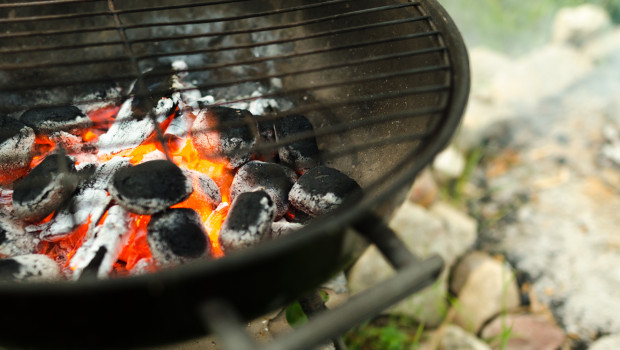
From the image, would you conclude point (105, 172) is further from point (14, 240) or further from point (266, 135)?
point (266, 135)

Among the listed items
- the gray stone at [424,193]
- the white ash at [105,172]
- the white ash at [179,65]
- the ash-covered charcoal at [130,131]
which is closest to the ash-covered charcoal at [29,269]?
the white ash at [105,172]

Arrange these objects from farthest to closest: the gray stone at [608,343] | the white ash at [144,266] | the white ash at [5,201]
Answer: the gray stone at [608,343], the white ash at [5,201], the white ash at [144,266]

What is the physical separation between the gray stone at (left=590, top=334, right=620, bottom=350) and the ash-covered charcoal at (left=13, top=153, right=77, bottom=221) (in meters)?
1.58

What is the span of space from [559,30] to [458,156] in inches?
48.8

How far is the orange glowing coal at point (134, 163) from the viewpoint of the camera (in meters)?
1.02

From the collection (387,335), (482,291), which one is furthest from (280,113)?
(482,291)

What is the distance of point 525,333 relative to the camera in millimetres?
1580

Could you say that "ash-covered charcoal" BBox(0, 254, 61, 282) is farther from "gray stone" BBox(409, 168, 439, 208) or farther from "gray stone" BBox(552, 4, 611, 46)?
"gray stone" BBox(552, 4, 611, 46)

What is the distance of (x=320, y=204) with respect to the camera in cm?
103

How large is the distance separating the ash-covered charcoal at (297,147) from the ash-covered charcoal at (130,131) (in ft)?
0.95

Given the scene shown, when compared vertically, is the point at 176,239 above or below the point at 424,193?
above

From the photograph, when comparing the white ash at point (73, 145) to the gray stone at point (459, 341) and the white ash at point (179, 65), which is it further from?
the gray stone at point (459, 341)

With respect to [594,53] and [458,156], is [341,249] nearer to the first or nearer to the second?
[458,156]

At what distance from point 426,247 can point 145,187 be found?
118cm
